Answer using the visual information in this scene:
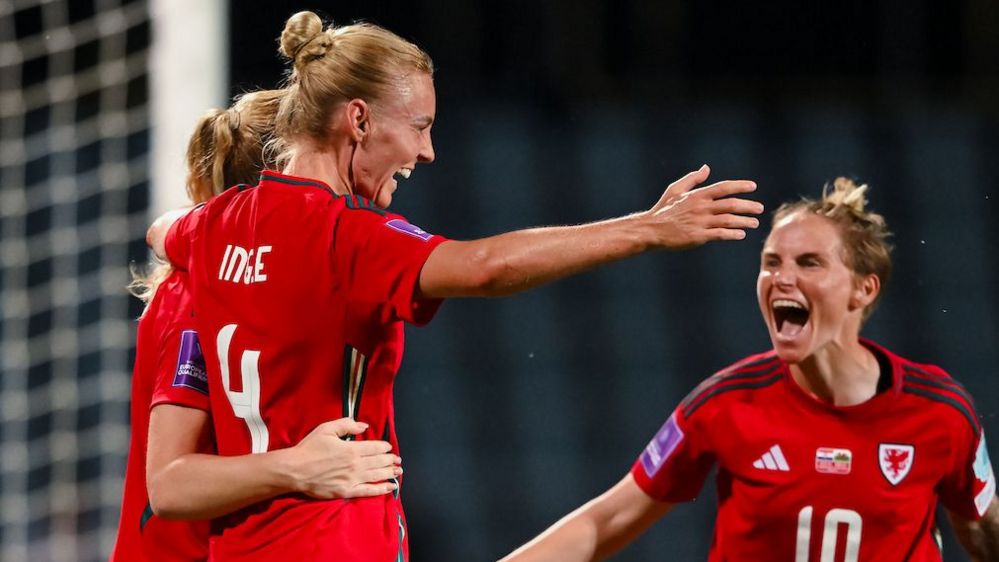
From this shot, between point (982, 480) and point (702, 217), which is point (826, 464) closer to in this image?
point (982, 480)

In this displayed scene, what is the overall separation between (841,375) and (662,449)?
0.47 metres

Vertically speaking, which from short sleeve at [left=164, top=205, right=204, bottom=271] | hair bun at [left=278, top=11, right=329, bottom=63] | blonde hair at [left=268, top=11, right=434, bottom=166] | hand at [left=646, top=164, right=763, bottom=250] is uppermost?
hair bun at [left=278, top=11, right=329, bottom=63]

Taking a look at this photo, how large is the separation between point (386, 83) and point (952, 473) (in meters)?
1.72

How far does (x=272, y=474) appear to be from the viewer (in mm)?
2059

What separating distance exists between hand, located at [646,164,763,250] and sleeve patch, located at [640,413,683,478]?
A: 1291 mm

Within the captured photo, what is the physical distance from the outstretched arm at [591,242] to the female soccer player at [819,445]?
3.89 ft

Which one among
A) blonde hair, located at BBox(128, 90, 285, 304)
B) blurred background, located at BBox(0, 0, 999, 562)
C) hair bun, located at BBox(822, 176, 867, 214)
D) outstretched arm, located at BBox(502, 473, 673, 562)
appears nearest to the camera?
blonde hair, located at BBox(128, 90, 285, 304)

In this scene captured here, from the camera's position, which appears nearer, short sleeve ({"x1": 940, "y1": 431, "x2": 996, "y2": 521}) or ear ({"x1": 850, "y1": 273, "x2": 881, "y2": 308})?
short sleeve ({"x1": 940, "y1": 431, "x2": 996, "y2": 521})

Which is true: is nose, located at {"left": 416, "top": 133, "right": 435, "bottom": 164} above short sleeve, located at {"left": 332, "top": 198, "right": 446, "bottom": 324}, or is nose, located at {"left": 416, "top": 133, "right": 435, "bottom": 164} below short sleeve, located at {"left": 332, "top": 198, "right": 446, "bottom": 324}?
above

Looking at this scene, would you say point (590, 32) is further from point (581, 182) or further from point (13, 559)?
point (13, 559)

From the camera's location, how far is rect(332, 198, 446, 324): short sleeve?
6.65 ft

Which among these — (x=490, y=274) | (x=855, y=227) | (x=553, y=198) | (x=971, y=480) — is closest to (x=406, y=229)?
(x=490, y=274)

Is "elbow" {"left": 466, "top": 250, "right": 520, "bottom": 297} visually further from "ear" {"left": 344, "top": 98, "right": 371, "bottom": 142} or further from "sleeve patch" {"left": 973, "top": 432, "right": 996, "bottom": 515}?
"sleeve patch" {"left": 973, "top": 432, "right": 996, "bottom": 515}

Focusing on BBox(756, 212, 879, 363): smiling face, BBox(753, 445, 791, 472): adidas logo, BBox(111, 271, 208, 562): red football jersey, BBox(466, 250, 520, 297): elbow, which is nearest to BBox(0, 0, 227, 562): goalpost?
BBox(111, 271, 208, 562): red football jersey
